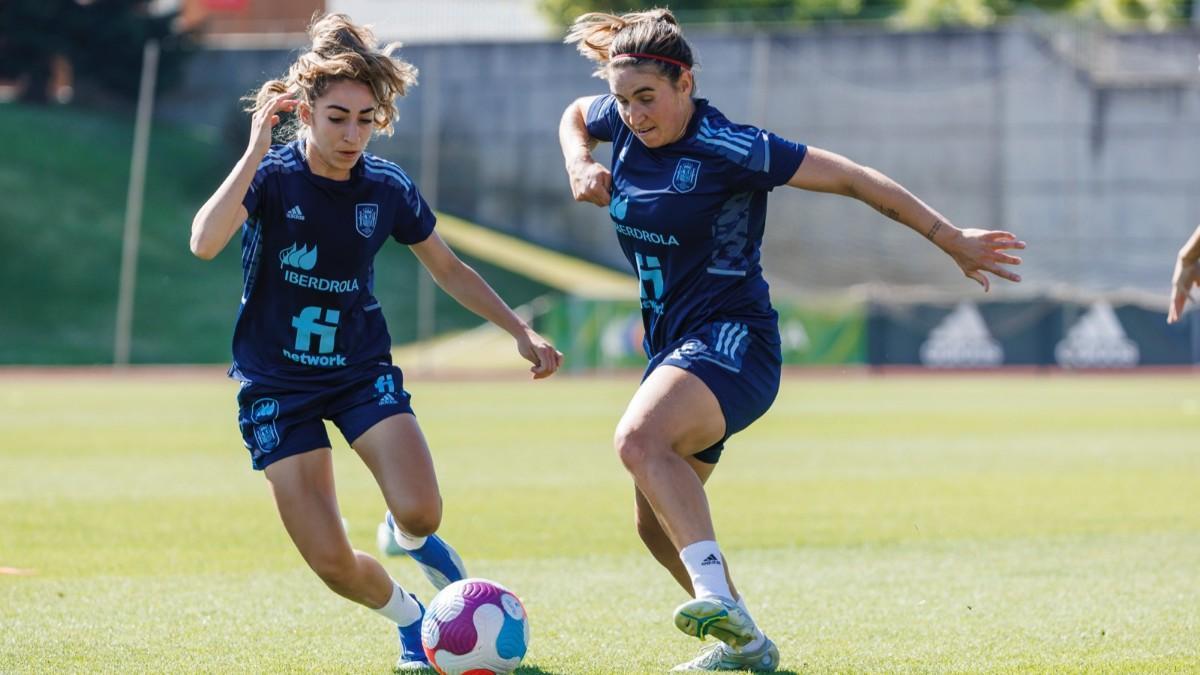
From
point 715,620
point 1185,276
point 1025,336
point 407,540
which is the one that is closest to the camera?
point 715,620

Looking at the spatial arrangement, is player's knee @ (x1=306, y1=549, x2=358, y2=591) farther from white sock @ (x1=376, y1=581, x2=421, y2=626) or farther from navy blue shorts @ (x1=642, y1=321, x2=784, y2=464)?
navy blue shorts @ (x1=642, y1=321, x2=784, y2=464)

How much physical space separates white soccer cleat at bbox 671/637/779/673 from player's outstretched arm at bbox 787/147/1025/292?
1.57 metres

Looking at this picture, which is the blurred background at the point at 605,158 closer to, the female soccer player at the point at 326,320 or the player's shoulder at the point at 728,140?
the female soccer player at the point at 326,320

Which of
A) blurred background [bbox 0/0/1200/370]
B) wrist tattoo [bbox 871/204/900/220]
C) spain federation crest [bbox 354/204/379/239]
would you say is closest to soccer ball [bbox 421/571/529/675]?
A: spain federation crest [bbox 354/204/379/239]

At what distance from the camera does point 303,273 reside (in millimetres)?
6434

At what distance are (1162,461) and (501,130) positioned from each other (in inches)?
1287

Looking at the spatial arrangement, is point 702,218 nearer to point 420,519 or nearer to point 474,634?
point 420,519

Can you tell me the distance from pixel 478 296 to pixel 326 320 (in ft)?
2.22

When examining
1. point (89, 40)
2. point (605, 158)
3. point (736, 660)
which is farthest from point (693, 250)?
point (89, 40)

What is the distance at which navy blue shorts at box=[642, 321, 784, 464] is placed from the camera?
6.20 meters

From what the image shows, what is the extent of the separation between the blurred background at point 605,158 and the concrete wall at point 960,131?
0.19 feet

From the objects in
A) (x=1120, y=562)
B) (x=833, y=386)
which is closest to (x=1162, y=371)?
(x=833, y=386)

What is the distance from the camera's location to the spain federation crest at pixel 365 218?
6516mm

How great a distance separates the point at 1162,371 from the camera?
3625cm
